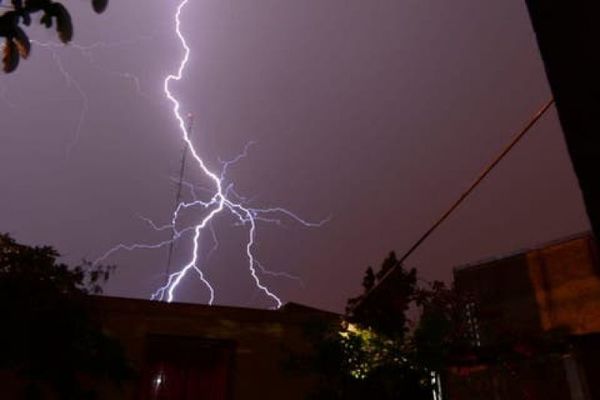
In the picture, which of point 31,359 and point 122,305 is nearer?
point 31,359

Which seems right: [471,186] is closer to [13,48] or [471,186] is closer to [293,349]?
[293,349]

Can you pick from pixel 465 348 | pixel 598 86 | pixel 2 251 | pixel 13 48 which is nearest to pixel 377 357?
pixel 465 348

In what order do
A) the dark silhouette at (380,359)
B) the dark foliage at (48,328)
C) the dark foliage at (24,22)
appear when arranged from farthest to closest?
the dark silhouette at (380,359) → the dark foliage at (48,328) → the dark foliage at (24,22)

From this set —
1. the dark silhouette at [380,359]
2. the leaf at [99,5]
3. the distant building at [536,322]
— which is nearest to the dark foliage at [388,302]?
the dark silhouette at [380,359]

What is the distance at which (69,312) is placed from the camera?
681 cm

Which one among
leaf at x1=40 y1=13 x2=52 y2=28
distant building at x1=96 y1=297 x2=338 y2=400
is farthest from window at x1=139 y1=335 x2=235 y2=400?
leaf at x1=40 y1=13 x2=52 y2=28

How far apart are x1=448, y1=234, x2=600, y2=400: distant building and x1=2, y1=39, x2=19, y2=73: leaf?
24.2ft

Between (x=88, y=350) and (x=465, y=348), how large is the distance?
15.8 ft

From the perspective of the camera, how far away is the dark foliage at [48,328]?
634 centimetres

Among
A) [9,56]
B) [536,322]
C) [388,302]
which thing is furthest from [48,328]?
[536,322]

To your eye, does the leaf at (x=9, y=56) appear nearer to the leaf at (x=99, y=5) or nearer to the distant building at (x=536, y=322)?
the leaf at (x=99, y=5)

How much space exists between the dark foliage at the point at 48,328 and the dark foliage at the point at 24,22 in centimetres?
510

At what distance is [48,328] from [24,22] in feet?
17.7

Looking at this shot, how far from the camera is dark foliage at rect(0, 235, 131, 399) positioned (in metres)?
6.34
